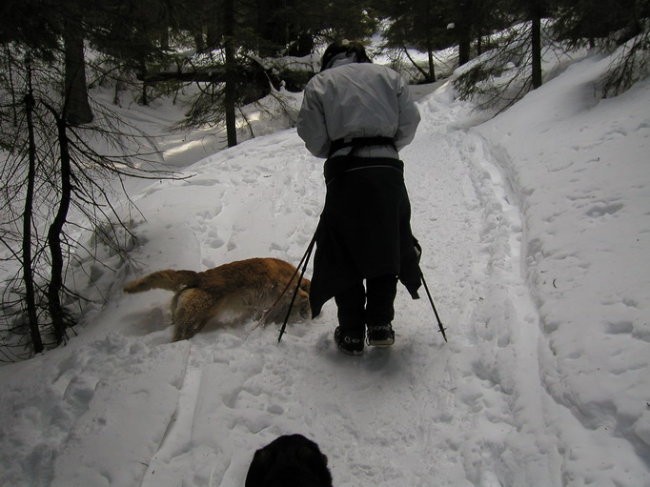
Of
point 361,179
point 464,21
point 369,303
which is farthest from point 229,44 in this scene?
point 464,21

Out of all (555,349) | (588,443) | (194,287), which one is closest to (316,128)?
(194,287)

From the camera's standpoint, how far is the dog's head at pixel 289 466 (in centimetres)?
220

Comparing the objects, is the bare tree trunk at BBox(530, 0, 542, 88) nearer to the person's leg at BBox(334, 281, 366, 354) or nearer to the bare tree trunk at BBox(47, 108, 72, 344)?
the person's leg at BBox(334, 281, 366, 354)

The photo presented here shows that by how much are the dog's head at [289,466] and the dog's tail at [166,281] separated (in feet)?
7.43

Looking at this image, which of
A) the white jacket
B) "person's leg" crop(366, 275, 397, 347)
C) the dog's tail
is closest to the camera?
the white jacket

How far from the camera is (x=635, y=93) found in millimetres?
7098

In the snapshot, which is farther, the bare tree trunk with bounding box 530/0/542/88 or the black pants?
the bare tree trunk with bounding box 530/0/542/88

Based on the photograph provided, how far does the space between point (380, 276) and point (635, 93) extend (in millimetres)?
6219

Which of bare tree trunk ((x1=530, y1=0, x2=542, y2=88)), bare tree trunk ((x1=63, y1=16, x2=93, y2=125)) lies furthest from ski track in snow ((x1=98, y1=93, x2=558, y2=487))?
bare tree trunk ((x1=530, y1=0, x2=542, y2=88))

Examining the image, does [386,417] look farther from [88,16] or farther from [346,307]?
[88,16]

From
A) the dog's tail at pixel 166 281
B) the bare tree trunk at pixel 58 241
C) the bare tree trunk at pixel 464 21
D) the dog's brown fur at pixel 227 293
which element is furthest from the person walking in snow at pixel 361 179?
the bare tree trunk at pixel 464 21

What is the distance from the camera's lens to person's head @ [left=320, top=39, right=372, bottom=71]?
3.59 metres

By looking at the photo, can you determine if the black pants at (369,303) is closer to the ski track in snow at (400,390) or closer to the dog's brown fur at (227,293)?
the ski track in snow at (400,390)

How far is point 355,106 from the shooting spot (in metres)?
3.27
